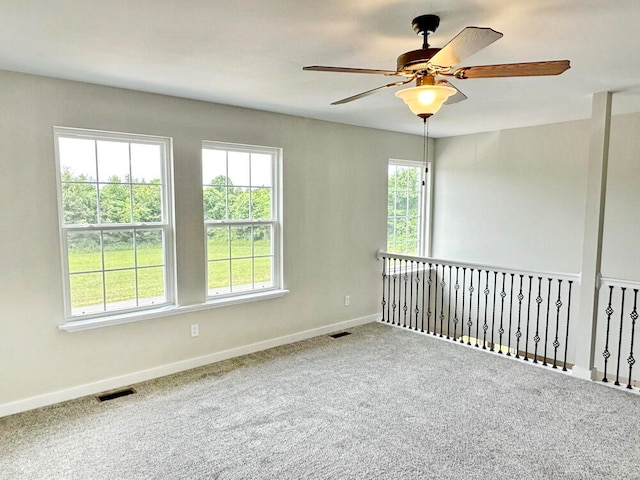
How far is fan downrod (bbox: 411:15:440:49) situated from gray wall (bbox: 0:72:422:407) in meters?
2.35

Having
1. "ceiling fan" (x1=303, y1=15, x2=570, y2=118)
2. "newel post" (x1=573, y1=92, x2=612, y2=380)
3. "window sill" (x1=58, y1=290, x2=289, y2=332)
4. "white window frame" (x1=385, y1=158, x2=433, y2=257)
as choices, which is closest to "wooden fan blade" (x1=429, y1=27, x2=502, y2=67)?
"ceiling fan" (x1=303, y1=15, x2=570, y2=118)

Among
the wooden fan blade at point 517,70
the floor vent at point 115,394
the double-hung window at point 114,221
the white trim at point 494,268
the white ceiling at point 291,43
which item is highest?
the white ceiling at point 291,43

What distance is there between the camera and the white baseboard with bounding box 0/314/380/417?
3088mm

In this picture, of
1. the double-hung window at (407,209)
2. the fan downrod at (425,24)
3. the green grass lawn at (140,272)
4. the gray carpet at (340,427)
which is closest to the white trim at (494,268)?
the double-hung window at (407,209)

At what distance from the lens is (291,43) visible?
2391 mm

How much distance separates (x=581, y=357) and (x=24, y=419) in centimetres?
450

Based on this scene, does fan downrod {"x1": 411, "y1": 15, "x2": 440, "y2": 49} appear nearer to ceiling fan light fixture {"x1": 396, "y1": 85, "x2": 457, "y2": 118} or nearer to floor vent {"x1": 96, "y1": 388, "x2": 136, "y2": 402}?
ceiling fan light fixture {"x1": 396, "y1": 85, "x2": 457, "y2": 118}

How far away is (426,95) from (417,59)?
0.19 m

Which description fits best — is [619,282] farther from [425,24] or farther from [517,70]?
[425,24]

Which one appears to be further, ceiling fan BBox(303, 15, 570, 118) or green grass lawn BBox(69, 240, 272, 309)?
green grass lawn BBox(69, 240, 272, 309)

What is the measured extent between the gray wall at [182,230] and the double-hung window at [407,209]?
27cm

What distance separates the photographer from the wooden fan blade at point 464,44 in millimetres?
1535

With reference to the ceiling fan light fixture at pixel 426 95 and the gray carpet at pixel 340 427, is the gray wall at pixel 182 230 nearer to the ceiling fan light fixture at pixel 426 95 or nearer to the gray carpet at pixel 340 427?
the gray carpet at pixel 340 427

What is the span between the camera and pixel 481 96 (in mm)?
3631
